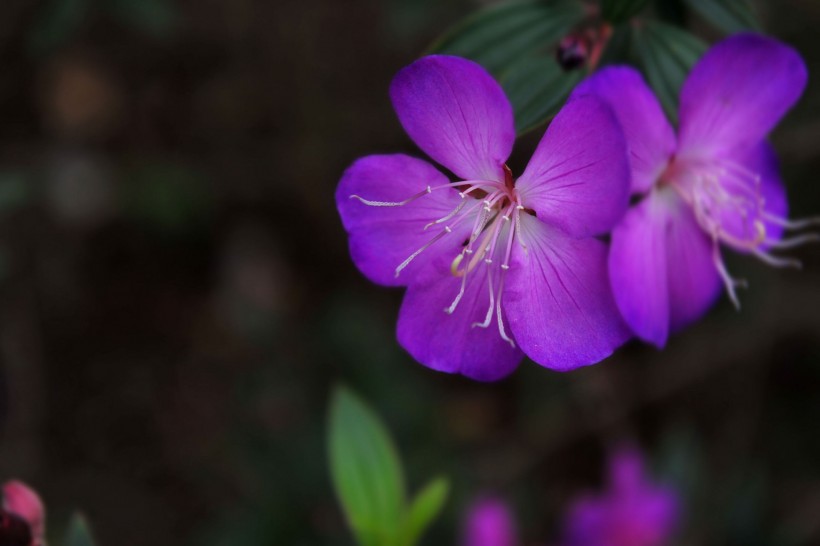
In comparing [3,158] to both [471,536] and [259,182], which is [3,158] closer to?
[259,182]

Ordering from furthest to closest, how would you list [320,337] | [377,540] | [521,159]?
1. [521,159]
2. [320,337]
3. [377,540]

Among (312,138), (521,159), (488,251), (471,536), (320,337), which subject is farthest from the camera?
(312,138)

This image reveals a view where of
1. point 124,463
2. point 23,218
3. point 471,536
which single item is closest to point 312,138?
point 23,218

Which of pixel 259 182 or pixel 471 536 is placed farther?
Result: pixel 259 182

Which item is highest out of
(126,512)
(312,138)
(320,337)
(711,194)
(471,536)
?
(711,194)

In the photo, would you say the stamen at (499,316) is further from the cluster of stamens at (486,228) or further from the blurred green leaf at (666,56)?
the blurred green leaf at (666,56)

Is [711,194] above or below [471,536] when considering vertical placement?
above

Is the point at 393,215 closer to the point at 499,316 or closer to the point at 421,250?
the point at 421,250

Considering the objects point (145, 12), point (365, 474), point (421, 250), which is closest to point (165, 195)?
point (145, 12)
